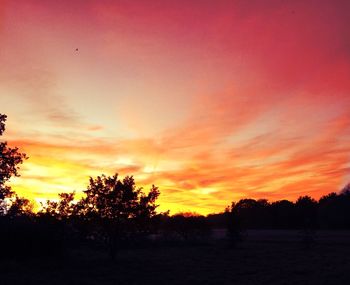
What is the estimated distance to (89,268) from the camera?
136 feet

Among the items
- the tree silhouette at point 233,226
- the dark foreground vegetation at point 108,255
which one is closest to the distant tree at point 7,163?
the dark foreground vegetation at point 108,255

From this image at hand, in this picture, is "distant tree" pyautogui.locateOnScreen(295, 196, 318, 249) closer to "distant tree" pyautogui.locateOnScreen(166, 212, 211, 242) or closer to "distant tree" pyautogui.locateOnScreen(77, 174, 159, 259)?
"distant tree" pyautogui.locateOnScreen(166, 212, 211, 242)

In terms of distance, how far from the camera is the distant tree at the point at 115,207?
50.8m

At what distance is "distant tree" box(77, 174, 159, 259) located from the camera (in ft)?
167

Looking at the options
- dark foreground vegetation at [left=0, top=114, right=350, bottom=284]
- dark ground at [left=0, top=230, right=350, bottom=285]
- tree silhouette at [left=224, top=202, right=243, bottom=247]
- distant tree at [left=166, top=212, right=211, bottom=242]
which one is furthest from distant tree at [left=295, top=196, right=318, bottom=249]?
dark ground at [left=0, top=230, right=350, bottom=285]

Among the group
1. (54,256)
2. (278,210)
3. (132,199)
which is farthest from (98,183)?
(278,210)

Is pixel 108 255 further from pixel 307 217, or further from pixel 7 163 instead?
pixel 307 217

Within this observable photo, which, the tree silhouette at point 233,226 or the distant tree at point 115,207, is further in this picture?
the tree silhouette at point 233,226

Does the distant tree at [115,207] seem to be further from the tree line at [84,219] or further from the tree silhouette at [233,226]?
the tree silhouette at [233,226]

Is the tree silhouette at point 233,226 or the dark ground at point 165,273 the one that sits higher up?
the tree silhouette at point 233,226

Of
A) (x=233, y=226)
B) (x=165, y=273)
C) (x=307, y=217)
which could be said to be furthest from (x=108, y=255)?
(x=307, y=217)

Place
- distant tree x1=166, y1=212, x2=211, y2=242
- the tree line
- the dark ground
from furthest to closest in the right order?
1. distant tree x1=166, y1=212, x2=211, y2=242
2. the tree line
3. the dark ground

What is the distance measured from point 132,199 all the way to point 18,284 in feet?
78.4

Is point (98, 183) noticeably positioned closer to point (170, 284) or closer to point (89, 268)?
point (89, 268)
